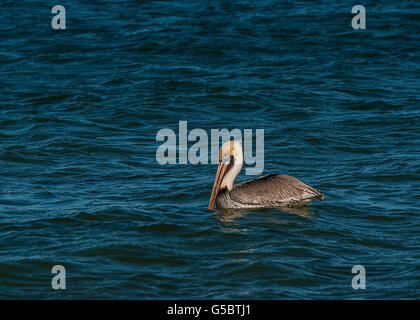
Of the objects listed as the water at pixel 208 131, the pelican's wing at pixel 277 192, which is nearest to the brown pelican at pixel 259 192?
the pelican's wing at pixel 277 192

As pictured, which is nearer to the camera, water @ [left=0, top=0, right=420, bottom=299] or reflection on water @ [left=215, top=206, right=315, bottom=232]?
water @ [left=0, top=0, right=420, bottom=299]

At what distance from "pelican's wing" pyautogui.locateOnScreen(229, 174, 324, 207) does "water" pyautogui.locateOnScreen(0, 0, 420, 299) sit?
0.50 feet

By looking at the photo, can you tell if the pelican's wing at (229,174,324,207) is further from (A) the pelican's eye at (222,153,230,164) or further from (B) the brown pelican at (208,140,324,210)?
(A) the pelican's eye at (222,153,230,164)

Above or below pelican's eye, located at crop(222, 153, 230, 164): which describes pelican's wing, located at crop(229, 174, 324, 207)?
below

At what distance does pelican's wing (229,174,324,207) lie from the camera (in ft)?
27.5

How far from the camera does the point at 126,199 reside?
28.5 ft

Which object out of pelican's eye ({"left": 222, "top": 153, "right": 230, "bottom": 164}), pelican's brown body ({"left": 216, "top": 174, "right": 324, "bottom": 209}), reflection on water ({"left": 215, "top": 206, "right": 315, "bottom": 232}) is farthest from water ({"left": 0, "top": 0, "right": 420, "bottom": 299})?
pelican's eye ({"left": 222, "top": 153, "right": 230, "bottom": 164})

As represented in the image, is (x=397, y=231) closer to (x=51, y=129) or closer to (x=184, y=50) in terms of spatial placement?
(x=51, y=129)

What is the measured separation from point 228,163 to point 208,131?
2.77 metres

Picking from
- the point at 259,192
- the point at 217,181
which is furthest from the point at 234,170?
the point at 259,192

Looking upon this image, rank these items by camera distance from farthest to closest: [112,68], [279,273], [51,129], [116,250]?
[112,68], [51,129], [116,250], [279,273]

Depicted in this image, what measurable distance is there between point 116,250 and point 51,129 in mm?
4904

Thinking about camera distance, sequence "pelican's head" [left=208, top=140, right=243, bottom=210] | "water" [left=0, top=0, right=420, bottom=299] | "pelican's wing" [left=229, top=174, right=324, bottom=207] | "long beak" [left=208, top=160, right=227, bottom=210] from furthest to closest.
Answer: "pelican's head" [left=208, top=140, right=243, bottom=210]
"long beak" [left=208, top=160, right=227, bottom=210]
"pelican's wing" [left=229, top=174, right=324, bottom=207]
"water" [left=0, top=0, right=420, bottom=299]
